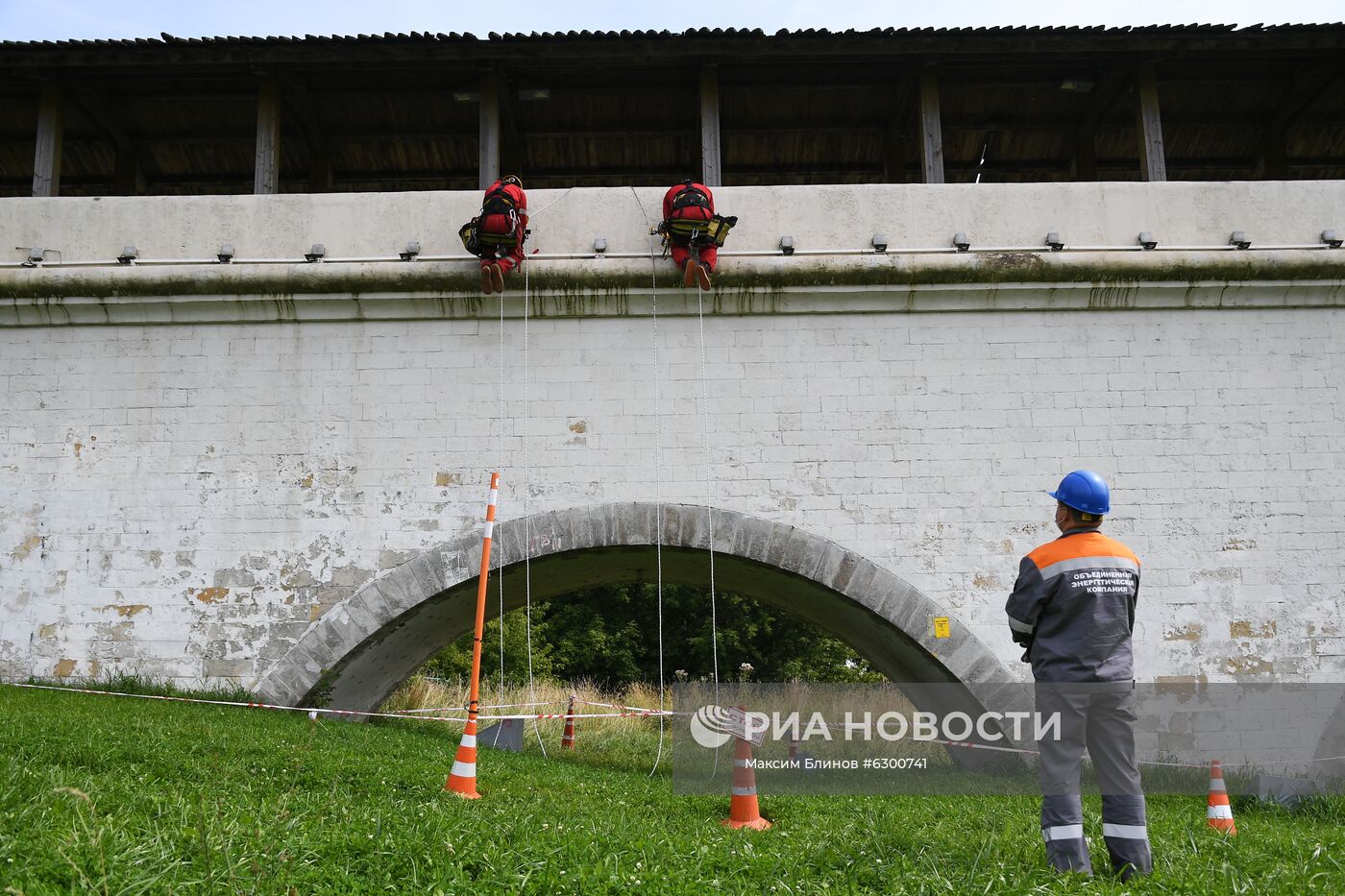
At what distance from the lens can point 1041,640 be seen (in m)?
3.70

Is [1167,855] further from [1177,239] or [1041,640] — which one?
[1177,239]

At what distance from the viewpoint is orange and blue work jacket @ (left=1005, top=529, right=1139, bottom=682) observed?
3.55 m

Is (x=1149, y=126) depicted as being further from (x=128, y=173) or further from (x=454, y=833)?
(x=128, y=173)

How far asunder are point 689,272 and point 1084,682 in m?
5.55

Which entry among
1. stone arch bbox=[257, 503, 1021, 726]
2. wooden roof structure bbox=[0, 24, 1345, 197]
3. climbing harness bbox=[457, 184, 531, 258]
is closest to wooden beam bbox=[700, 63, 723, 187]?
wooden roof structure bbox=[0, 24, 1345, 197]

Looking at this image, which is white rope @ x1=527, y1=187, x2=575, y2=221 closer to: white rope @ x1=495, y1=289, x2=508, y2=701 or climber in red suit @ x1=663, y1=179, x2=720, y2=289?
white rope @ x1=495, y1=289, x2=508, y2=701

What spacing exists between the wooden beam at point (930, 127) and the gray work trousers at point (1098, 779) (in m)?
6.79

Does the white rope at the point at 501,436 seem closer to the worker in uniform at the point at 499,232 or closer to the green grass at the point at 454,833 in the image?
the worker in uniform at the point at 499,232

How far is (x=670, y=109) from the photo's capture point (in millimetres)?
11305

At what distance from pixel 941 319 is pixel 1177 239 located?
7.13ft

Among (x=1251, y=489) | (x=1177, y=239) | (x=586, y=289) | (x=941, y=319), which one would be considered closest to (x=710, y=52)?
(x=586, y=289)

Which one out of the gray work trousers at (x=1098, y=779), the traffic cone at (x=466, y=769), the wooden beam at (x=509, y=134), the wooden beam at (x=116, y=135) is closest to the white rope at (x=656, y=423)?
the wooden beam at (x=509, y=134)

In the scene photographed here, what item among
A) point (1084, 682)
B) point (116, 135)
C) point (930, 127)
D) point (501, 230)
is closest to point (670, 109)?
point (930, 127)

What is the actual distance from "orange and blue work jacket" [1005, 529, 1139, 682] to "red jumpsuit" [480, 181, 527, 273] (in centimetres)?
563
